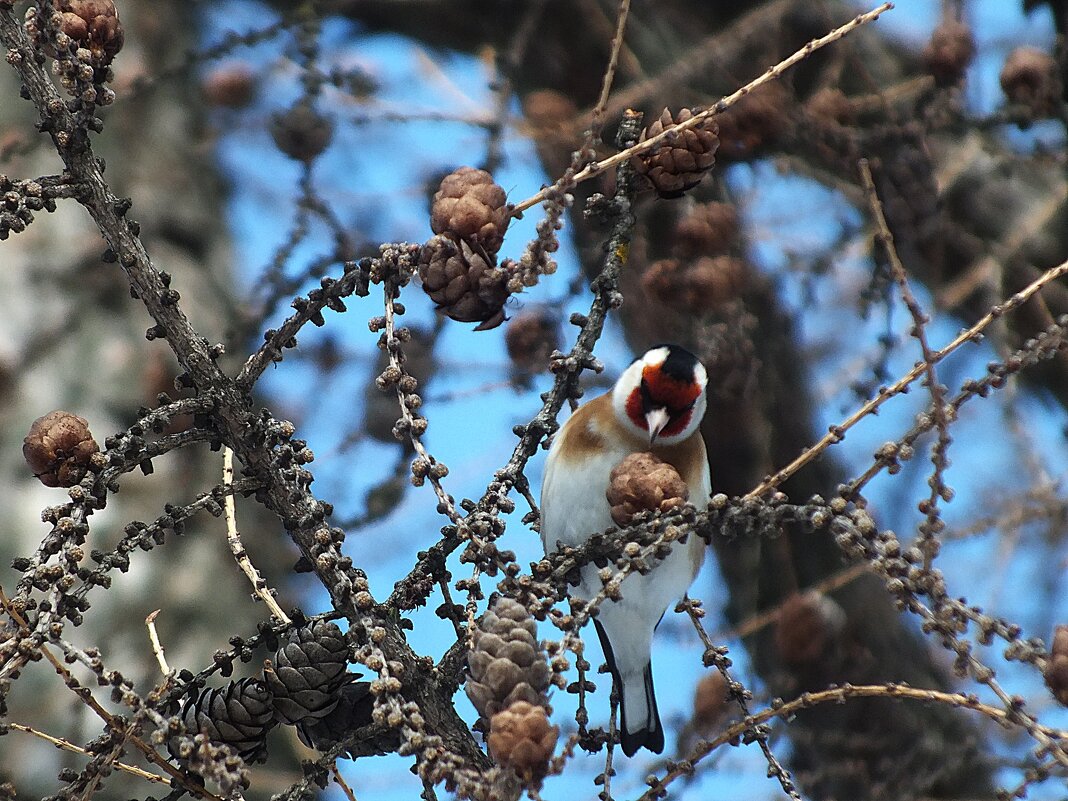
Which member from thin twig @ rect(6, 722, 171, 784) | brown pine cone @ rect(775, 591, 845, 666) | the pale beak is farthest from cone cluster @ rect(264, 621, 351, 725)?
brown pine cone @ rect(775, 591, 845, 666)

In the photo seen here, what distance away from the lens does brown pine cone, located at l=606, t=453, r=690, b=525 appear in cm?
156

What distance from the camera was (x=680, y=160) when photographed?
1.64 metres

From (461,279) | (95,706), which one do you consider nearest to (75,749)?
(95,706)

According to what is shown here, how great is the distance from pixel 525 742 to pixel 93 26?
911mm

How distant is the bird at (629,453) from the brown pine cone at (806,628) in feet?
1.22

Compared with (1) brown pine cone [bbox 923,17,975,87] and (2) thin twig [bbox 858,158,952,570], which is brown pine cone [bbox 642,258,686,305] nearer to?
(1) brown pine cone [bbox 923,17,975,87]

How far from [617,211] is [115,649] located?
2396mm

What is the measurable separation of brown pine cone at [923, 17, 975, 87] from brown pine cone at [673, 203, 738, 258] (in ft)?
2.25

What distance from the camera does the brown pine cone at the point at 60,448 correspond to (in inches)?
50.8

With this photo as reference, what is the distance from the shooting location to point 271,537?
154 inches

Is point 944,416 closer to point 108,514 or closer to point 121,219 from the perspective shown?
point 121,219

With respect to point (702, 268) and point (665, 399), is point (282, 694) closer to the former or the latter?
point (665, 399)

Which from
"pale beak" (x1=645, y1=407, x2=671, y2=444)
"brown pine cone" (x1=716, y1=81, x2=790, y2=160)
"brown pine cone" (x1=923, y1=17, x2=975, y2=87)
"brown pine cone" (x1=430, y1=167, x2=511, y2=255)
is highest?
"brown pine cone" (x1=923, y1=17, x2=975, y2=87)

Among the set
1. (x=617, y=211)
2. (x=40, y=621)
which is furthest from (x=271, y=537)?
(x=40, y=621)
